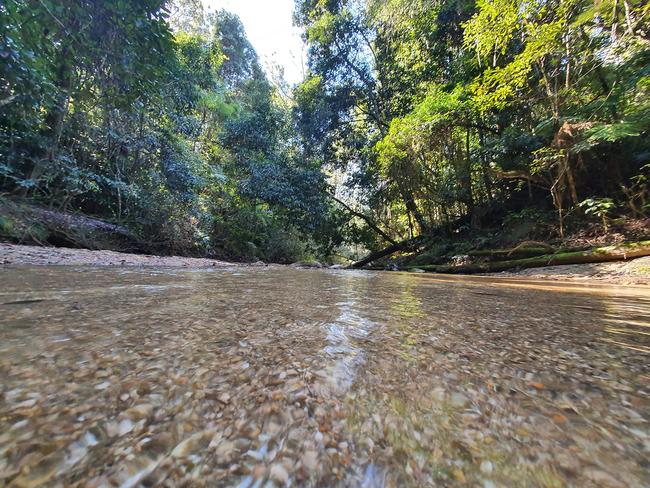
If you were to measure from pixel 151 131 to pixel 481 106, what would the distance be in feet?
25.9

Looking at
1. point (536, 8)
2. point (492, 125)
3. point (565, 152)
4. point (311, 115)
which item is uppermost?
point (311, 115)

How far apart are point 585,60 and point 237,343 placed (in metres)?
8.40

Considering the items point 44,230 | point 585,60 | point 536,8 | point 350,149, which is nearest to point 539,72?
point 585,60

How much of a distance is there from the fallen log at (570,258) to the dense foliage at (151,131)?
6516 millimetres

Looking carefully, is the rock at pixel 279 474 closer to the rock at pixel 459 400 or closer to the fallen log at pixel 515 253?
the rock at pixel 459 400

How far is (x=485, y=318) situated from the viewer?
139cm

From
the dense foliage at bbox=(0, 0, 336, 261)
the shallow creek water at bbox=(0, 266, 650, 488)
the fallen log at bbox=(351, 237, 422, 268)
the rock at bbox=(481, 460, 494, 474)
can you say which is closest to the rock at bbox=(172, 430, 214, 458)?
the shallow creek water at bbox=(0, 266, 650, 488)

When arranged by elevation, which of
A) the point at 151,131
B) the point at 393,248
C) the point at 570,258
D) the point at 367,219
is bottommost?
the point at 570,258

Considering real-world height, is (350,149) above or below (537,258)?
above

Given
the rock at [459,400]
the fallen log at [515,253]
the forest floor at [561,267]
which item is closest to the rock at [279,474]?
the rock at [459,400]

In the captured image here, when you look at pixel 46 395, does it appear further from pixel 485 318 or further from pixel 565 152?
pixel 565 152

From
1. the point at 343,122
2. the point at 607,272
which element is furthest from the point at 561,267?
the point at 343,122

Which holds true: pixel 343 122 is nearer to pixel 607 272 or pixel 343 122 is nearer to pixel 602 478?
pixel 607 272

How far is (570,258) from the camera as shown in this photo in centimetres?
564
